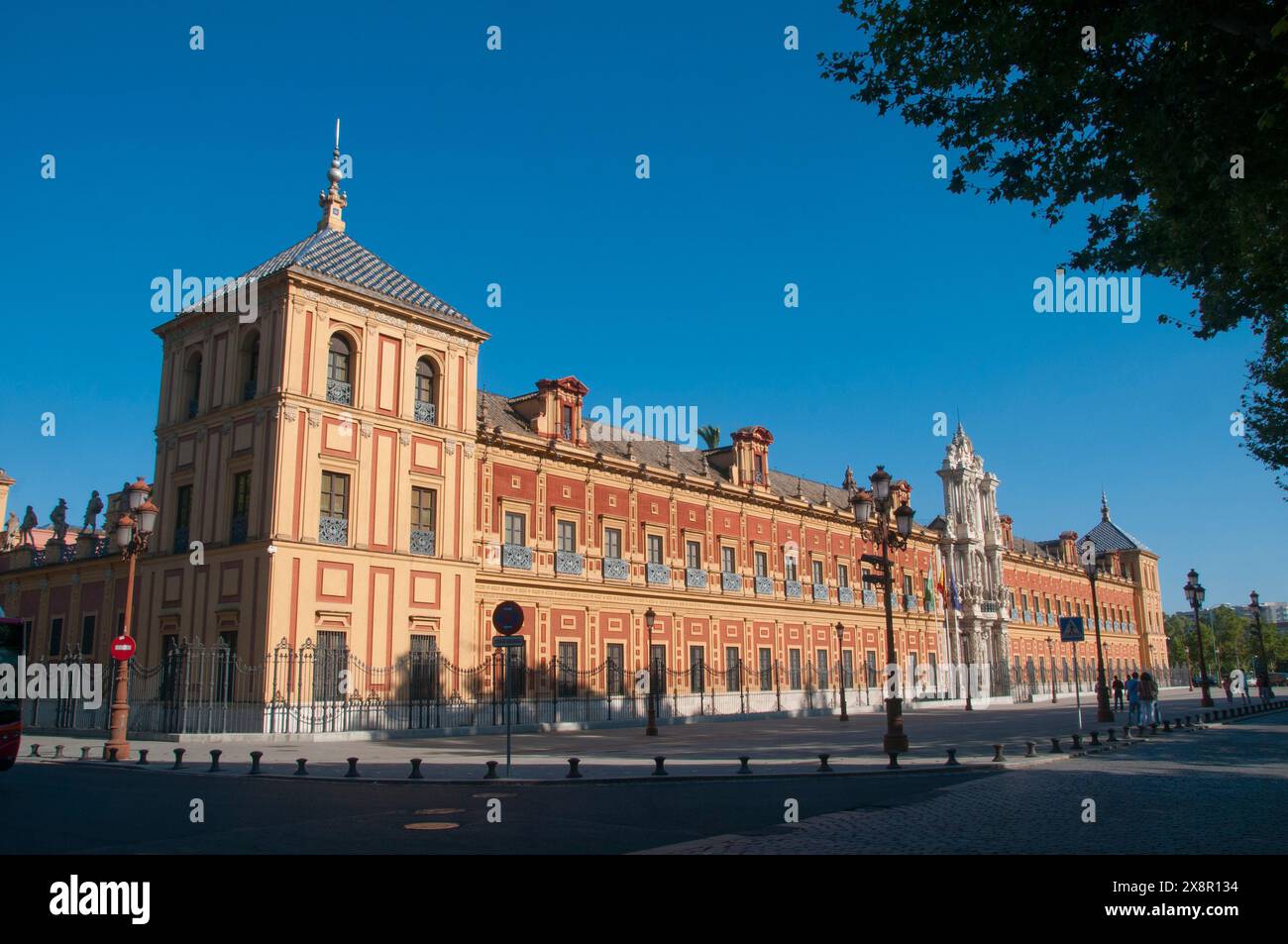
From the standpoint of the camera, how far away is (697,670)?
120 feet

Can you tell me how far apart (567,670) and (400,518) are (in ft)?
26.5

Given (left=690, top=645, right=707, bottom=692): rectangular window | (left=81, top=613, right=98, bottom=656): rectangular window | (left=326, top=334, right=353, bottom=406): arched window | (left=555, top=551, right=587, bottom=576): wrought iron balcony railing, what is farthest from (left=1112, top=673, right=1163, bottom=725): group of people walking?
(left=81, top=613, right=98, bottom=656): rectangular window

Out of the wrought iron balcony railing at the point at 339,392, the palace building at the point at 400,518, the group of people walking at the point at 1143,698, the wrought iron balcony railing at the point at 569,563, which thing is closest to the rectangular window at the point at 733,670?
the palace building at the point at 400,518

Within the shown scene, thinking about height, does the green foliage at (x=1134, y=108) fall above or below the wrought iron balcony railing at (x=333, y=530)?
above

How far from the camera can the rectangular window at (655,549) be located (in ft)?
117

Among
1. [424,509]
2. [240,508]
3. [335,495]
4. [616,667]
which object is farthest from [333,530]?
[616,667]

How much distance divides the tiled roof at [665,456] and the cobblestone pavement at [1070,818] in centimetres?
2083

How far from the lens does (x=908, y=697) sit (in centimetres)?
4841

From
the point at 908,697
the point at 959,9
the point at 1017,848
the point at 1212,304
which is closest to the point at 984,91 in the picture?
the point at 959,9

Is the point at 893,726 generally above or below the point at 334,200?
below

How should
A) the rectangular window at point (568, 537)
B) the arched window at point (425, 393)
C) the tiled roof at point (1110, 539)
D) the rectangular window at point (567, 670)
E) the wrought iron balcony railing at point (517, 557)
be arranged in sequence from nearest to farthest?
the arched window at point (425, 393) → the wrought iron balcony railing at point (517, 557) → the rectangular window at point (567, 670) → the rectangular window at point (568, 537) → the tiled roof at point (1110, 539)

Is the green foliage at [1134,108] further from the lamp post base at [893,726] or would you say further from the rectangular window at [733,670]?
the rectangular window at [733,670]

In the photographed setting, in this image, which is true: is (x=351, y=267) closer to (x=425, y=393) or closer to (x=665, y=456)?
(x=425, y=393)
